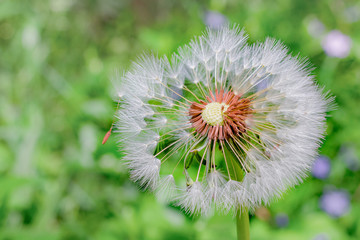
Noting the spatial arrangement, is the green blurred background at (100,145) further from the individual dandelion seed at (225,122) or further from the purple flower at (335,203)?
the individual dandelion seed at (225,122)

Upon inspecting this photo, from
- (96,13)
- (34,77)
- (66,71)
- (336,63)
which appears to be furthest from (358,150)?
(96,13)

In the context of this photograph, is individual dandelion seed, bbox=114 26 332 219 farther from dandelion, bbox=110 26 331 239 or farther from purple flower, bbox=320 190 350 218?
purple flower, bbox=320 190 350 218

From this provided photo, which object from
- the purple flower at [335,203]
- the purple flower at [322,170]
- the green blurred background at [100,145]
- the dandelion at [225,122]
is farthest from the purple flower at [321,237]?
the dandelion at [225,122]

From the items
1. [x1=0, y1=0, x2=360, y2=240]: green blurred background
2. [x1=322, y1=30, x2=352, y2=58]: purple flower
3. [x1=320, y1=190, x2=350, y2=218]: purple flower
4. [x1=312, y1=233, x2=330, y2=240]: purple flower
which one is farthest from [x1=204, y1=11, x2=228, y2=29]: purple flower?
[x1=312, y1=233, x2=330, y2=240]: purple flower

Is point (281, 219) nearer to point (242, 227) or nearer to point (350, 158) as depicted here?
point (350, 158)

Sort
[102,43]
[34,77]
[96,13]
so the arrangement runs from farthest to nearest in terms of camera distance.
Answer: [96,13] < [102,43] < [34,77]

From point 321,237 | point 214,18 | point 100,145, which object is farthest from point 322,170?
point 214,18

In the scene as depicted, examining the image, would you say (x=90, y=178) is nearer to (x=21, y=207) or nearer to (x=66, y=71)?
(x=21, y=207)
